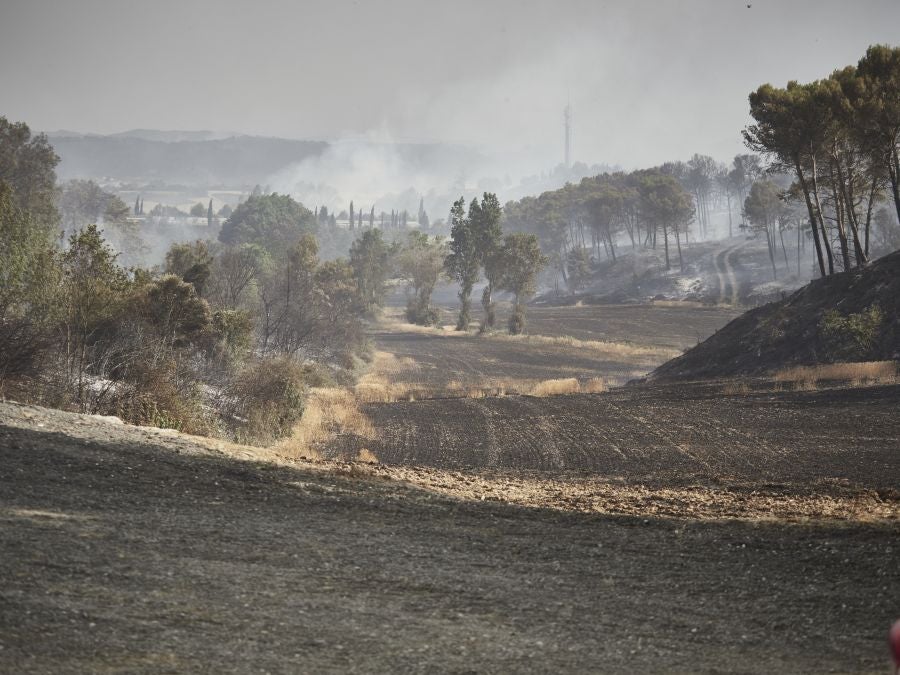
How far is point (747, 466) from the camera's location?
1997cm

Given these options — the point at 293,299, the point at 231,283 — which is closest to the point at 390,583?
the point at 231,283

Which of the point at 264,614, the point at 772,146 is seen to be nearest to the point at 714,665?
the point at 264,614

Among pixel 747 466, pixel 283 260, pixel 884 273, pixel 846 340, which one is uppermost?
pixel 283 260

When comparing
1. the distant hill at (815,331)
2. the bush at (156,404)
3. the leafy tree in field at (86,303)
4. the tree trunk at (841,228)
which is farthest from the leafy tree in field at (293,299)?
the tree trunk at (841,228)

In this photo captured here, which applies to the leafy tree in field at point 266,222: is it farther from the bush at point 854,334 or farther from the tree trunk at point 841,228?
the bush at point 854,334

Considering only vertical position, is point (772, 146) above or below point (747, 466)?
above

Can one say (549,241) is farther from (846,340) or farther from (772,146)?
(846,340)

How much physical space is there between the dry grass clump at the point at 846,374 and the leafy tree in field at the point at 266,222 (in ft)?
331

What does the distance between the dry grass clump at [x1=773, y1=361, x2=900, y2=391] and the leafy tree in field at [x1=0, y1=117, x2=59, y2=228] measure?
2199 inches

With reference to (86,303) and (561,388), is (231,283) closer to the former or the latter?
(561,388)

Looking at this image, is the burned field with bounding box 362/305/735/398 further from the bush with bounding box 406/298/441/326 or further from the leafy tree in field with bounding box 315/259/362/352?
the leafy tree in field with bounding box 315/259/362/352

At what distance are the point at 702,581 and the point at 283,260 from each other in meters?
80.3

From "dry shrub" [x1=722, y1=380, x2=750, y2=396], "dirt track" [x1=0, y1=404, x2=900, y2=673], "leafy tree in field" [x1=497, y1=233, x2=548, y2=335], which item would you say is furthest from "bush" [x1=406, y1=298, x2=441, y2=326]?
"dirt track" [x1=0, y1=404, x2=900, y2=673]

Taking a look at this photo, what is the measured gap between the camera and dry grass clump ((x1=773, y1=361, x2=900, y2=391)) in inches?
1238
